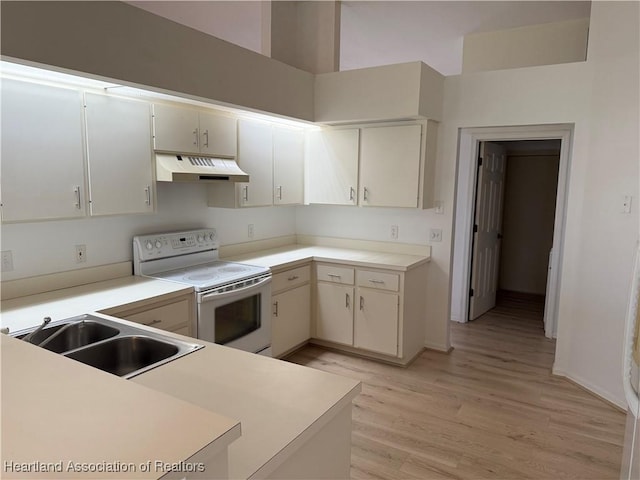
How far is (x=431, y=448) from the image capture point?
8.55 ft

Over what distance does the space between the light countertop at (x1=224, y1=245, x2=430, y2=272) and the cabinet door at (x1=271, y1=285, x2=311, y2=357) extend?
10.2 inches

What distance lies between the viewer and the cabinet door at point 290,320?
11.9 feet

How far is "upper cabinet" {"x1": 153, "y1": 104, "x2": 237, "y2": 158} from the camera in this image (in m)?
2.91

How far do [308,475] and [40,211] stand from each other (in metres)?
1.93

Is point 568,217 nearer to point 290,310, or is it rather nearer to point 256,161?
point 290,310

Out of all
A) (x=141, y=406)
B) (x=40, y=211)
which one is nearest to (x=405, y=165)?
(x=40, y=211)

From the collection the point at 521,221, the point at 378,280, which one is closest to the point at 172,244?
the point at 378,280

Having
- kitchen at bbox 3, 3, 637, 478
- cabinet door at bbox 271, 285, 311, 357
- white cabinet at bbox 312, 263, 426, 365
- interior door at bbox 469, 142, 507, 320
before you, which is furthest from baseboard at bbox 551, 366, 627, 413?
cabinet door at bbox 271, 285, 311, 357

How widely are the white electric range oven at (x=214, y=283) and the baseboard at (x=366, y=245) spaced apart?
125cm

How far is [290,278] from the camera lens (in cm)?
374

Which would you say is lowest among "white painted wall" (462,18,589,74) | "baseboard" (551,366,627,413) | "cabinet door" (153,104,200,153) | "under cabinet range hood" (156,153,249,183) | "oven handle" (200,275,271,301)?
"baseboard" (551,366,627,413)

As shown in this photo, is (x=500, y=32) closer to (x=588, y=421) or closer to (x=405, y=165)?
(x=405, y=165)

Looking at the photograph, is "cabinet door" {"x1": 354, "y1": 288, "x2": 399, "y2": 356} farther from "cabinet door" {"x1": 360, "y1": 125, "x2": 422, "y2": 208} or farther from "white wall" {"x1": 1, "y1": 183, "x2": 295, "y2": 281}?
"white wall" {"x1": 1, "y1": 183, "x2": 295, "y2": 281}

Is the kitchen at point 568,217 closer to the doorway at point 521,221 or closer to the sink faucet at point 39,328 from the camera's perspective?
the sink faucet at point 39,328
